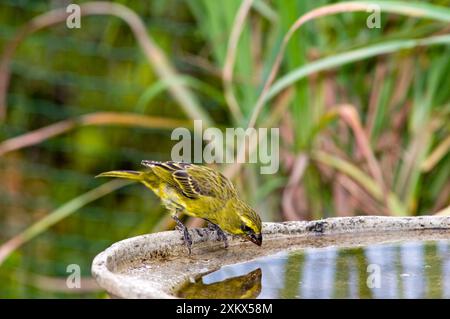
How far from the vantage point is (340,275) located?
217cm

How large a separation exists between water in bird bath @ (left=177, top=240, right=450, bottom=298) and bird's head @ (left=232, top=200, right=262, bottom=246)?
7cm

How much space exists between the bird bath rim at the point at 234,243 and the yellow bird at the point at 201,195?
54 millimetres

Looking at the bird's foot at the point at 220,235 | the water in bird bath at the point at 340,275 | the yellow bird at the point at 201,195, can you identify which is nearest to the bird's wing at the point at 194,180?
the yellow bird at the point at 201,195

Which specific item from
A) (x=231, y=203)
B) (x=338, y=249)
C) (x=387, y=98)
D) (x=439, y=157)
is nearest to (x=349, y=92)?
(x=387, y=98)

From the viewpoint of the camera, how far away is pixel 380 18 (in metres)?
3.98

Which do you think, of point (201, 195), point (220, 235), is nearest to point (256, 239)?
point (220, 235)

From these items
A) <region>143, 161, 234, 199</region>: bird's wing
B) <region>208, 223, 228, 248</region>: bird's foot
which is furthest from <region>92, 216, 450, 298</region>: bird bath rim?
<region>143, 161, 234, 199</region>: bird's wing

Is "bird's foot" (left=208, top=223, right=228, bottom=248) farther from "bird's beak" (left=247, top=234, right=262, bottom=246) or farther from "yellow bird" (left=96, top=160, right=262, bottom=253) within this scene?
"bird's beak" (left=247, top=234, right=262, bottom=246)

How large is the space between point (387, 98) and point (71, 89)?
5.79ft

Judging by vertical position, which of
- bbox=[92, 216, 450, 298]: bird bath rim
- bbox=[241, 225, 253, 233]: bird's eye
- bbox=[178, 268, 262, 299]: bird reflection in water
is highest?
bbox=[241, 225, 253, 233]: bird's eye

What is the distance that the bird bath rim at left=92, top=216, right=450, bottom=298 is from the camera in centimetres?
215

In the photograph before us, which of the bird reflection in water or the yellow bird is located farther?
the yellow bird

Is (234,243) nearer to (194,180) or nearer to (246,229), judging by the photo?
(246,229)

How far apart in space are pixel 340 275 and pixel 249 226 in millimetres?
350
